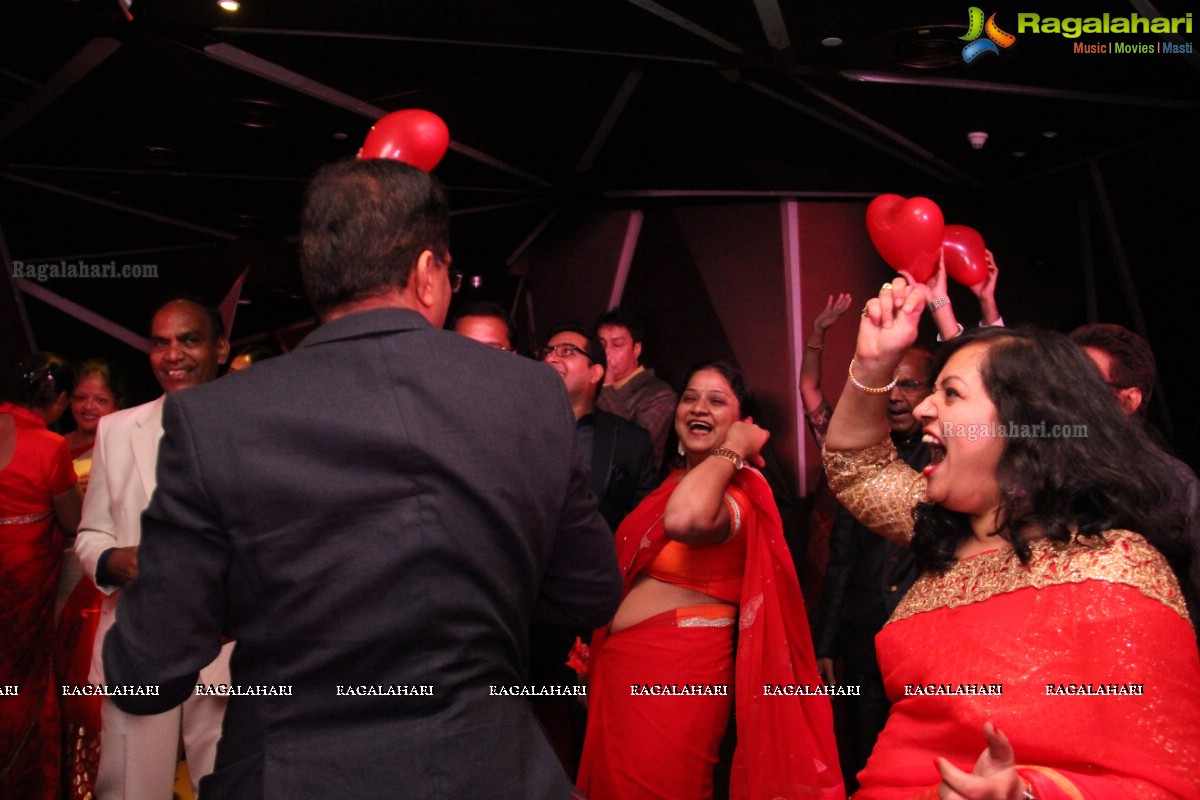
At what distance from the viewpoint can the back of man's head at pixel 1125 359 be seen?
2.45 metres

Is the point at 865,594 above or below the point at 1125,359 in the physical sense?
below

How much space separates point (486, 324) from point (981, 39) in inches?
73.4

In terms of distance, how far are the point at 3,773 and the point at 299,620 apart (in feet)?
10.4

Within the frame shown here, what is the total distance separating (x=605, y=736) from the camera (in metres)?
2.76

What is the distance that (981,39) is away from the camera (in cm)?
319

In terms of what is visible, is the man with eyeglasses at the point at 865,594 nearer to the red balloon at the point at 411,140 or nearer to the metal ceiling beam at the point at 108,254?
the red balloon at the point at 411,140

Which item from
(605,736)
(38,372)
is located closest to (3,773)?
(38,372)

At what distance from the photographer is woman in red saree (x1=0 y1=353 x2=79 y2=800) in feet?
11.6

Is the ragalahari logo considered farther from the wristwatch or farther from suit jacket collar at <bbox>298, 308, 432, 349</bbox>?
suit jacket collar at <bbox>298, 308, 432, 349</bbox>

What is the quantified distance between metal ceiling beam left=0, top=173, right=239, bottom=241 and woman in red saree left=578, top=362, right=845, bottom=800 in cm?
435

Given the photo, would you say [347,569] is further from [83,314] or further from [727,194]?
[83,314]

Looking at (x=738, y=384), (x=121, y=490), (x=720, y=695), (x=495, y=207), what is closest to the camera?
(x=121, y=490)

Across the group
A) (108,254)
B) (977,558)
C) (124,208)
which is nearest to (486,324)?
(977,558)

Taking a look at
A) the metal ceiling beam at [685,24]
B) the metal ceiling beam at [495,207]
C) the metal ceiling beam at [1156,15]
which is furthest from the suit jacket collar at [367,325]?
the metal ceiling beam at [495,207]
